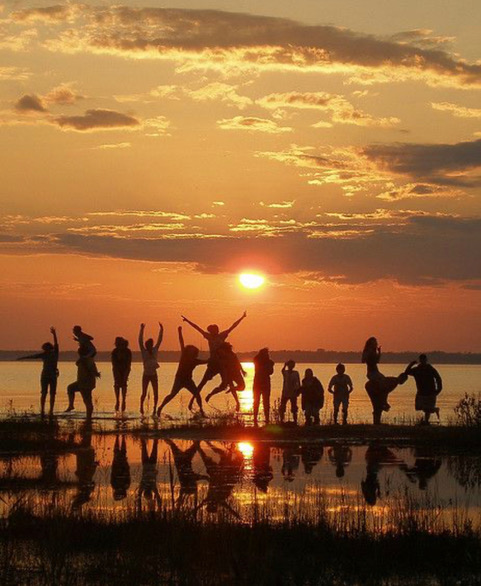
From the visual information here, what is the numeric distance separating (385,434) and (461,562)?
14633mm

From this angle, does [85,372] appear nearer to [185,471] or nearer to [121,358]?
[121,358]

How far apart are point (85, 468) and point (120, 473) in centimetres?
107

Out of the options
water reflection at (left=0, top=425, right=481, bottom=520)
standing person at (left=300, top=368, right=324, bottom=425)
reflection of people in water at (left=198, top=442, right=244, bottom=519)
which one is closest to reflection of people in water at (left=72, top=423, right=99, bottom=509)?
water reflection at (left=0, top=425, right=481, bottom=520)

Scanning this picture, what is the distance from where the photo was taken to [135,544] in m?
11.7

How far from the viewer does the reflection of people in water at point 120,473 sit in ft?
53.3

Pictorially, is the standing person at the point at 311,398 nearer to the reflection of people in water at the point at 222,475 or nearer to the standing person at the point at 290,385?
the standing person at the point at 290,385

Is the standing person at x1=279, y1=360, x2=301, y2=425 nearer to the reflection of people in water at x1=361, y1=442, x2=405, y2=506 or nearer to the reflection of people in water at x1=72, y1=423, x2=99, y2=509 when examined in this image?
the reflection of people in water at x1=361, y1=442, x2=405, y2=506

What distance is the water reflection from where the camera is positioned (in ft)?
49.9

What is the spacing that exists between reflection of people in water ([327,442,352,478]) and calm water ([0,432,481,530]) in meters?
0.02

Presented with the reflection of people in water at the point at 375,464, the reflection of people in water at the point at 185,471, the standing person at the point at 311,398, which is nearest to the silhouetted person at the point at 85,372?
the reflection of people in water at the point at 185,471

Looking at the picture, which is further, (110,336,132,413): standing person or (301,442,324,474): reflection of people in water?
(110,336,132,413): standing person

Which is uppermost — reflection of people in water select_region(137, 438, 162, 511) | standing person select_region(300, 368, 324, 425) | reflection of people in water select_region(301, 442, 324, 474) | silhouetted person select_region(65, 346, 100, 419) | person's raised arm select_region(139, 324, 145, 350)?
person's raised arm select_region(139, 324, 145, 350)

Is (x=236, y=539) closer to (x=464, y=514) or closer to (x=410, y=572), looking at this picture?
(x=410, y=572)

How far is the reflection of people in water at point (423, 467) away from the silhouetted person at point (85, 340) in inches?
355
